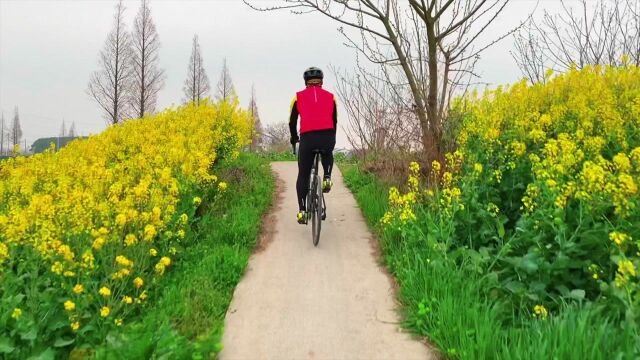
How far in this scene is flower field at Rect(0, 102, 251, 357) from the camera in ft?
11.0

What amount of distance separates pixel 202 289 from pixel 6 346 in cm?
146

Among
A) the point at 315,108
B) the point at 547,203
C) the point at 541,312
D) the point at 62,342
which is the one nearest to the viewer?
the point at 541,312

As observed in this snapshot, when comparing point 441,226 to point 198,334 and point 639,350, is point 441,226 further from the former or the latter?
point 198,334

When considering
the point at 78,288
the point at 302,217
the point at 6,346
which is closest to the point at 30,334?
the point at 6,346

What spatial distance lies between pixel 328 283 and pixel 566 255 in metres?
2.13

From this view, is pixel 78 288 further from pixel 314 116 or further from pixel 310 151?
pixel 314 116

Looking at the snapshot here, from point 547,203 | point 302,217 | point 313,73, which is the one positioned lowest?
point 302,217

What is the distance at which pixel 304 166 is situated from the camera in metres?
5.29

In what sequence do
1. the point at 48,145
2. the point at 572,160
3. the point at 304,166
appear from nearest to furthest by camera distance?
the point at 572,160
the point at 304,166
the point at 48,145

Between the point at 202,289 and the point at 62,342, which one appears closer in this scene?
the point at 62,342

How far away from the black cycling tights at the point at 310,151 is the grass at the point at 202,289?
0.86 metres

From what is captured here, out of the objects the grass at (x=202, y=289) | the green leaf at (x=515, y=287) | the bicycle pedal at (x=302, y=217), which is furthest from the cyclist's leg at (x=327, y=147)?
the green leaf at (x=515, y=287)

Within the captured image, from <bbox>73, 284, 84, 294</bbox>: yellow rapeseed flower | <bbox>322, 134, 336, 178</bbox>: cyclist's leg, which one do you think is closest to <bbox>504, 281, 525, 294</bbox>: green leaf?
<bbox>322, 134, 336, 178</bbox>: cyclist's leg

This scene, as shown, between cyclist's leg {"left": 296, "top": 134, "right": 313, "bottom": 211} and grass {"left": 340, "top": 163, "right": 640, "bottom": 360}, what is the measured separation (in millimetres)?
1399
